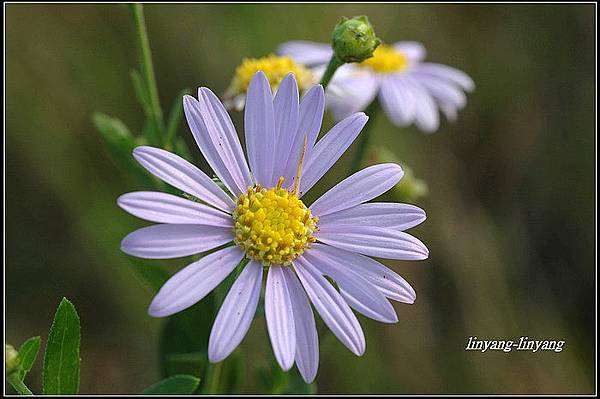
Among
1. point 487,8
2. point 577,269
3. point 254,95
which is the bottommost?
point 577,269

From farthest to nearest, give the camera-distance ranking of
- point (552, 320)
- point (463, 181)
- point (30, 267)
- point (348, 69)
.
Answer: point (463, 181) < point (552, 320) < point (30, 267) < point (348, 69)

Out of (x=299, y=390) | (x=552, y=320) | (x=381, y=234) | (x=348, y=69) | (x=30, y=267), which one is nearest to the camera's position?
(x=381, y=234)

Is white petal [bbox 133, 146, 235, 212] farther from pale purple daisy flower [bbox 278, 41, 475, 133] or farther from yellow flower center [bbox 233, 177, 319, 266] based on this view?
pale purple daisy flower [bbox 278, 41, 475, 133]

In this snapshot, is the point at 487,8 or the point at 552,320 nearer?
the point at 552,320

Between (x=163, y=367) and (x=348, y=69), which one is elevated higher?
(x=348, y=69)

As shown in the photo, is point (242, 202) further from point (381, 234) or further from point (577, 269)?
point (577, 269)

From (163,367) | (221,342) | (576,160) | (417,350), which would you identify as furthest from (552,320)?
(221,342)

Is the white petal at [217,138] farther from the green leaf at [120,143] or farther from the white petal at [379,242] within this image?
the green leaf at [120,143]
